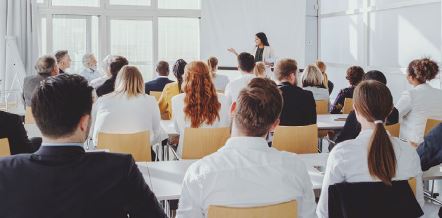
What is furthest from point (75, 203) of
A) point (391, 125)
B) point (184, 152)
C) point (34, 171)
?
point (391, 125)

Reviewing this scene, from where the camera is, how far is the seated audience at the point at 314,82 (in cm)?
609

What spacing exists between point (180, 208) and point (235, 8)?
8686 millimetres

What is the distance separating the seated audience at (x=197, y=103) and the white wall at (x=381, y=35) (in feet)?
13.7

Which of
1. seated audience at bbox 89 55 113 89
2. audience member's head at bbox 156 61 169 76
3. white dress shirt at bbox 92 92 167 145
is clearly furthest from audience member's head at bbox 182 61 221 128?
audience member's head at bbox 156 61 169 76

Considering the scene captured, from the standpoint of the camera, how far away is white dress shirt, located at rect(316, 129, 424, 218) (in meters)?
2.32

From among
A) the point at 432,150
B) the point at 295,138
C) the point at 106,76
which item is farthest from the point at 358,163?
the point at 106,76

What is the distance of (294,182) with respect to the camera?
6.46ft

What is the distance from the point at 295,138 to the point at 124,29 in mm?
7025

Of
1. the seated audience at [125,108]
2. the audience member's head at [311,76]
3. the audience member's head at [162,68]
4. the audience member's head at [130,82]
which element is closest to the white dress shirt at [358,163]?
the seated audience at [125,108]

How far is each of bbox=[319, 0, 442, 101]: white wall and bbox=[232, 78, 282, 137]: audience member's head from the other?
5.81m

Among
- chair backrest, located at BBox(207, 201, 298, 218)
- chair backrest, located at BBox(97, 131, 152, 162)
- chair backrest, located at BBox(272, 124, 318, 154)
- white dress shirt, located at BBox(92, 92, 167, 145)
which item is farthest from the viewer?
white dress shirt, located at BBox(92, 92, 167, 145)

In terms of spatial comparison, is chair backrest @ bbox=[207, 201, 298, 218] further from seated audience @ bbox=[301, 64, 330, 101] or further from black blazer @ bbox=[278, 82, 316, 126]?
seated audience @ bbox=[301, 64, 330, 101]

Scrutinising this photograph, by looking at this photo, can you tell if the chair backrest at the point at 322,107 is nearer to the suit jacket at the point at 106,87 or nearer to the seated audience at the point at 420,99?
the seated audience at the point at 420,99

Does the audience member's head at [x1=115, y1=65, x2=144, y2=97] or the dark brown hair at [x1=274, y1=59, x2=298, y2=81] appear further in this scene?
the dark brown hair at [x1=274, y1=59, x2=298, y2=81]
